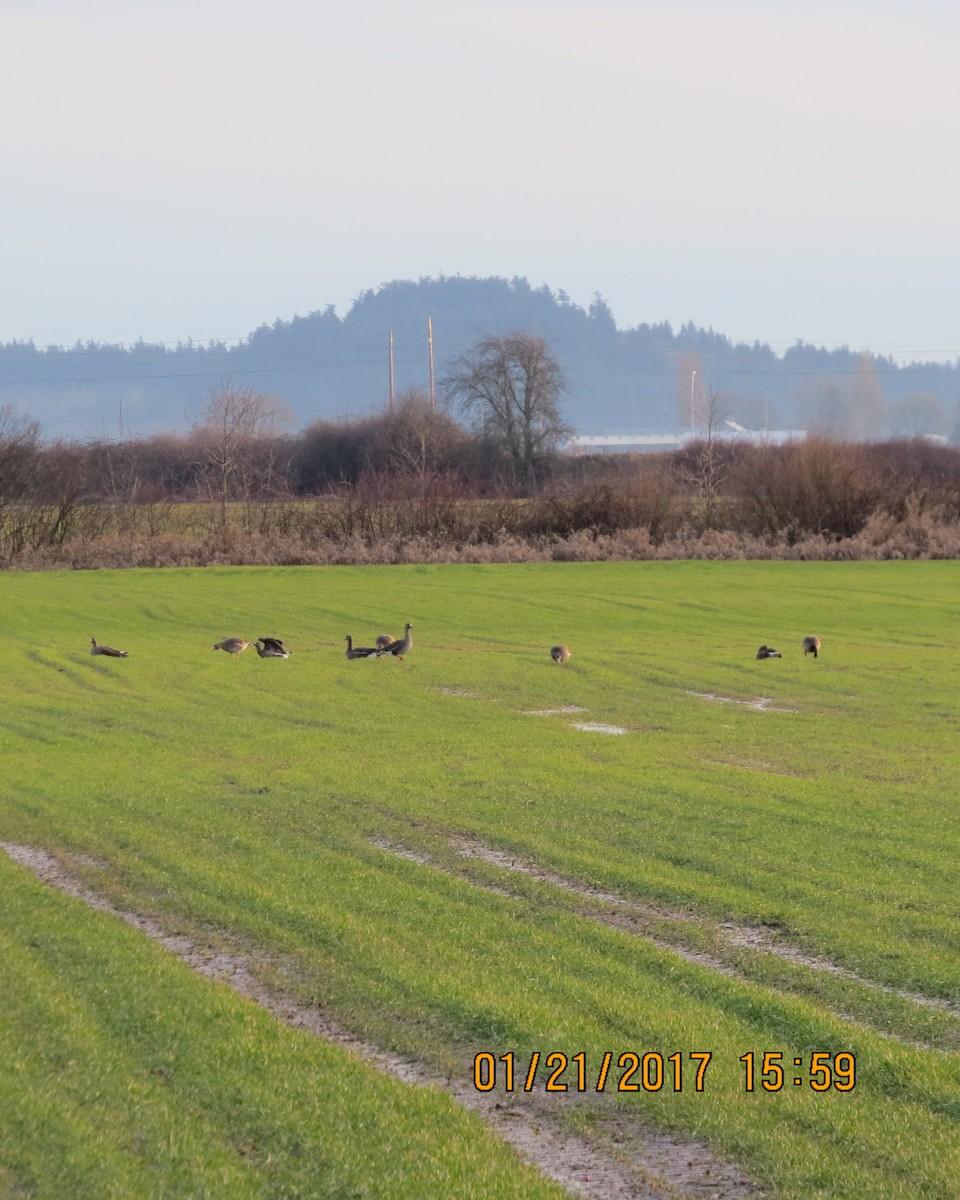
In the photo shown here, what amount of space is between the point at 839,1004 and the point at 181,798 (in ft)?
21.9

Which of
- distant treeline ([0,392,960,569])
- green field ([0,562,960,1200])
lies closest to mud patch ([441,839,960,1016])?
green field ([0,562,960,1200])

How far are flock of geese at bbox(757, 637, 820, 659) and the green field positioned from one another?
2570 millimetres

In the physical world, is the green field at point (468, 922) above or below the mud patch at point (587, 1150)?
above

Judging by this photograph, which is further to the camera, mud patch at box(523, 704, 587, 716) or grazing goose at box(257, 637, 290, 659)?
grazing goose at box(257, 637, 290, 659)

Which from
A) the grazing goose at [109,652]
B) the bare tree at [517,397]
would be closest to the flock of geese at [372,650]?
the grazing goose at [109,652]

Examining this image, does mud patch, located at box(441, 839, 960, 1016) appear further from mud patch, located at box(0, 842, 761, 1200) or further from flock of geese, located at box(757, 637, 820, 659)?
flock of geese, located at box(757, 637, 820, 659)

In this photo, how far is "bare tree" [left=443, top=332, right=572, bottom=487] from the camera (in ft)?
269

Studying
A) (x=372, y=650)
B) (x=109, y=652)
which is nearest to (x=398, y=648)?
(x=372, y=650)

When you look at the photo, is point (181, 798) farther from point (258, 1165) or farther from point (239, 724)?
point (258, 1165)

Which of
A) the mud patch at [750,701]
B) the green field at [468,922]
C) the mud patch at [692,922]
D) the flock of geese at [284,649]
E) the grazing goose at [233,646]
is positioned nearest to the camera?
the green field at [468,922]

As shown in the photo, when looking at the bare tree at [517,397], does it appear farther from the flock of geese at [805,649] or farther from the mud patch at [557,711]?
the mud patch at [557,711]

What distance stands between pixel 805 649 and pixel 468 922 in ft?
55.1
